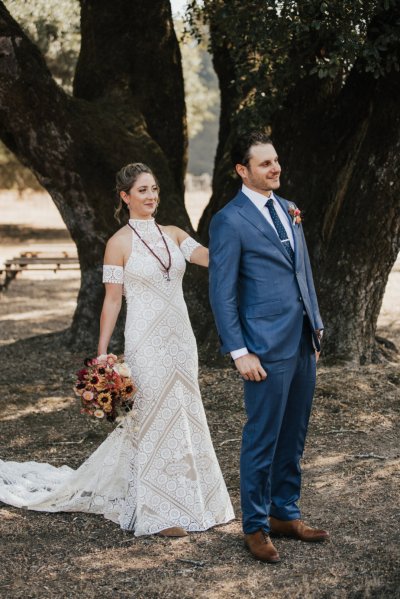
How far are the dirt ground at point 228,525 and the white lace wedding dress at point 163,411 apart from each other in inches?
6.8

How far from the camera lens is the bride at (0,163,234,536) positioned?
5.52m

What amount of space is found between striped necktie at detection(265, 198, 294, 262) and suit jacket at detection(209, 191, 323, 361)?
5cm

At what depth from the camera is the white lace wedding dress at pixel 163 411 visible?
5527 mm

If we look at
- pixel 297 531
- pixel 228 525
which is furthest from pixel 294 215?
pixel 228 525

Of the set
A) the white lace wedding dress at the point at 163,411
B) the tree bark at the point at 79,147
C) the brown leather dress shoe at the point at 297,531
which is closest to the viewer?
the brown leather dress shoe at the point at 297,531

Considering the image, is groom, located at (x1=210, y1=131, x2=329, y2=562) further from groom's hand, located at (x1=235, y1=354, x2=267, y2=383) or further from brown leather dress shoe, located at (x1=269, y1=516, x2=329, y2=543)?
brown leather dress shoe, located at (x1=269, y1=516, x2=329, y2=543)

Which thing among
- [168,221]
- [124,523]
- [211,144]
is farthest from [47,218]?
[211,144]

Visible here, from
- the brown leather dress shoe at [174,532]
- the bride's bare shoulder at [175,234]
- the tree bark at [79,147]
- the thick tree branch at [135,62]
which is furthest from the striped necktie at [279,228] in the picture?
the thick tree branch at [135,62]

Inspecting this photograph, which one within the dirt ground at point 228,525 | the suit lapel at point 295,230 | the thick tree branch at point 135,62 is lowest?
→ the dirt ground at point 228,525

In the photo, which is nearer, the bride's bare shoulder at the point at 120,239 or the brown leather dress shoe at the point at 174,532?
the brown leather dress shoe at the point at 174,532

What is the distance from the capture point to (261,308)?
4.86 meters

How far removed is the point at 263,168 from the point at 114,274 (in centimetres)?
118

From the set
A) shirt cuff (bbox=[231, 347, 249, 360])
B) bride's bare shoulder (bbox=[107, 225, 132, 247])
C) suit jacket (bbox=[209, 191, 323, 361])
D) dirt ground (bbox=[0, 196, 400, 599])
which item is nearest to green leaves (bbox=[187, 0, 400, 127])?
dirt ground (bbox=[0, 196, 400, 599])

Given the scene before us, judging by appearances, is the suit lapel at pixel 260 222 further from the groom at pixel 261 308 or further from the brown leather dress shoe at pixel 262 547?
the brown leather dress shoe at pixel 262 547
